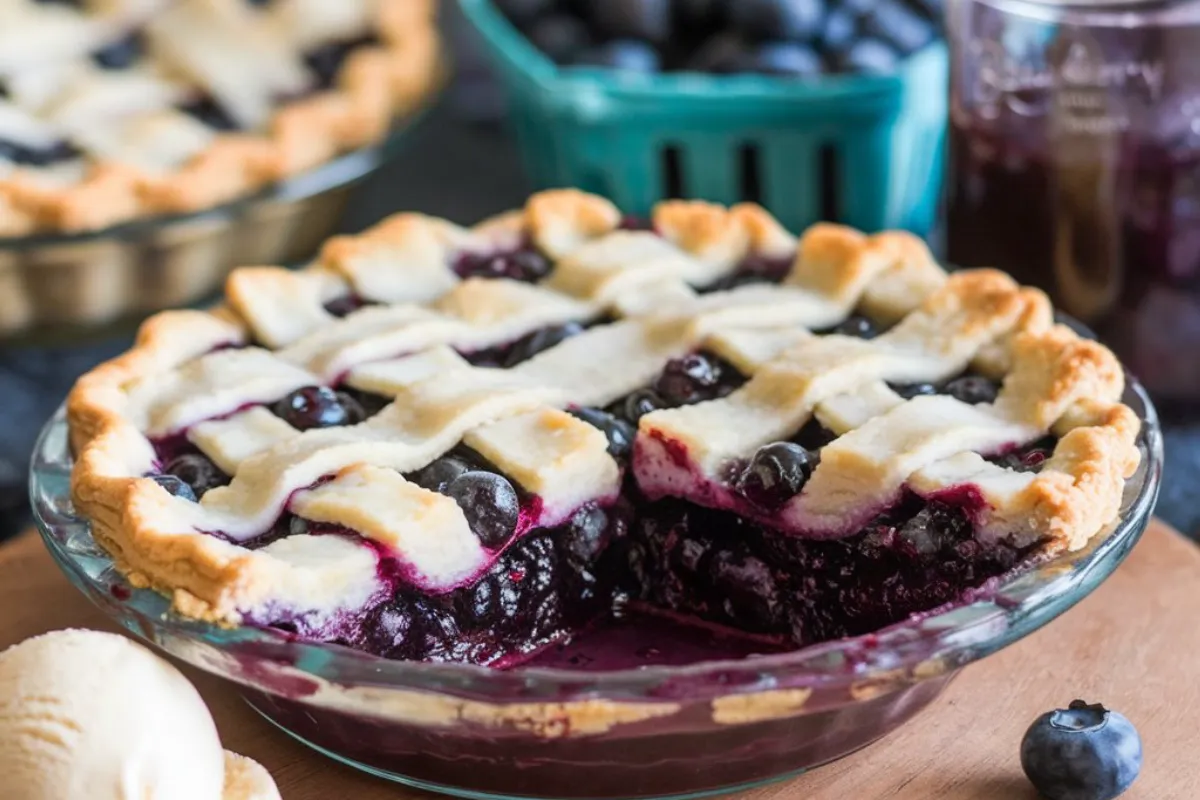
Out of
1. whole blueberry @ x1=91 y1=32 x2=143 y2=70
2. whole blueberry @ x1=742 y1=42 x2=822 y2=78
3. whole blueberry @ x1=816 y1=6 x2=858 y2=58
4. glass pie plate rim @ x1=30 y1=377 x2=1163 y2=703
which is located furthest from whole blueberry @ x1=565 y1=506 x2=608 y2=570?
whole blueberry @ x1=91 y1=32 x2=143 y2=70

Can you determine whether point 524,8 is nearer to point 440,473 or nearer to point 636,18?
point 636,18

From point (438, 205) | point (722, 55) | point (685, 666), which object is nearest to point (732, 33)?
point (722, 55)

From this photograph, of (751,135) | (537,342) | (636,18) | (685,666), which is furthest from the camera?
(636,18)

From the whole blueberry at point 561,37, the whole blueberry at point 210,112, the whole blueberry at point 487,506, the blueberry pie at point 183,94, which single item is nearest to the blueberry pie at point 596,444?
the whole blueberry at point 487,506

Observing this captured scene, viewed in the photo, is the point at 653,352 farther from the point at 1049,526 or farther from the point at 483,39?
the point at 483,39

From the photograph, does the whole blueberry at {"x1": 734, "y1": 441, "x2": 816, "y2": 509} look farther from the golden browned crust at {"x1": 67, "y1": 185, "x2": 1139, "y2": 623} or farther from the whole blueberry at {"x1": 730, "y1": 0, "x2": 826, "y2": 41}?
the whole blueberry at {"x1": 730, "y1": 0, "x2": 826, "y2": 41}

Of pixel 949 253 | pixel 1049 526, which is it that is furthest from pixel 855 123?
pixel 1049 526
